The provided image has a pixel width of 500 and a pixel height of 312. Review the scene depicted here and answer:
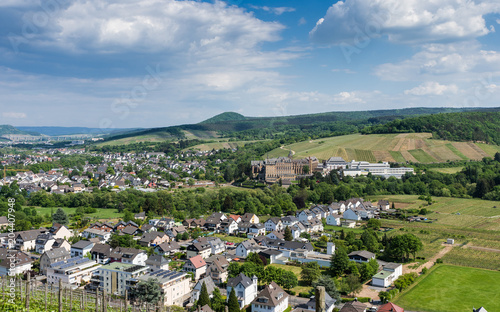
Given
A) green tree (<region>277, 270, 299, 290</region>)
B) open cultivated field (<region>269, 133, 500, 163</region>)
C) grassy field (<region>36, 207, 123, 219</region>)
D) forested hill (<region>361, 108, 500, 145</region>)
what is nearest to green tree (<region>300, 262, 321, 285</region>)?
green tree (<region>277, 270, 299, 290</region>)

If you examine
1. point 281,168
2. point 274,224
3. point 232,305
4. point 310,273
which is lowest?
point 274,224

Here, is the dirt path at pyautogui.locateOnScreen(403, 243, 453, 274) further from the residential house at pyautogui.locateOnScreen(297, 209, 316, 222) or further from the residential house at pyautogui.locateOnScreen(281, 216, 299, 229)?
the residential house at pyautogui.locateOnScreen(297, 209, 316, 222)

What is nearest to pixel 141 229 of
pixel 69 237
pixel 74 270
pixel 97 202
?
pixel 69 237

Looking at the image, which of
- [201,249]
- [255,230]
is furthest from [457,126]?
[201,249]

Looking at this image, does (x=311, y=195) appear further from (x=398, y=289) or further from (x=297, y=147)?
(x=297, y=147)

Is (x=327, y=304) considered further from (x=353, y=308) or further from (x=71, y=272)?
(x=71, y=272)

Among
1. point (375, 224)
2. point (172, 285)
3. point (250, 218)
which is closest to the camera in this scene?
point (172, 285)
